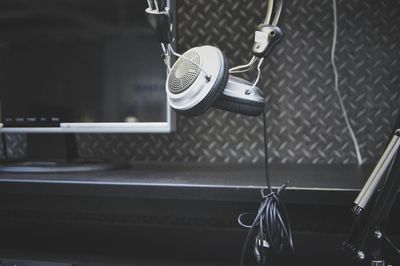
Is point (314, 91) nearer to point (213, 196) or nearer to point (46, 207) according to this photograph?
point (213, 196)

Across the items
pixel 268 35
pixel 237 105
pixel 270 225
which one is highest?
pixel 268 35

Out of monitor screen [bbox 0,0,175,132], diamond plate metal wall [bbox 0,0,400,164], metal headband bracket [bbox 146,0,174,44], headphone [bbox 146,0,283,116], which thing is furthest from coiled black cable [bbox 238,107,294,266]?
diamond plate metal wall [bbox 0,0,400,164]

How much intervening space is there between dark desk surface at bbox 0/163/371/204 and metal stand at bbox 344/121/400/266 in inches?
3.3

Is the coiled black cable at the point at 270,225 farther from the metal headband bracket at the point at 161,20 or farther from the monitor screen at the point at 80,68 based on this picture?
the monitor screen at the point at 80,68

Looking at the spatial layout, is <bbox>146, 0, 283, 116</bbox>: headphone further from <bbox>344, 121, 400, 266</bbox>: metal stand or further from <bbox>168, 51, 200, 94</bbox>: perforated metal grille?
<bbox>344, 121, 400, 266</bbox>: metal stand

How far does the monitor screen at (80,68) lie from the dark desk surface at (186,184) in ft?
0.66

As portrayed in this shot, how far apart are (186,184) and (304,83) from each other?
577 mm

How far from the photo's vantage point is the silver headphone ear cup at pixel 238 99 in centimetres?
64

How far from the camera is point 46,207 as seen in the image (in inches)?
34.1

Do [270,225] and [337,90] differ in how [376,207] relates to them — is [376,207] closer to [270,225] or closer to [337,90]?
[270,225]

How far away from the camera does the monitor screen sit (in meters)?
1.00

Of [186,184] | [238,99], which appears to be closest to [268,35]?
[238,99]

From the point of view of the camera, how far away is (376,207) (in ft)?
1.81

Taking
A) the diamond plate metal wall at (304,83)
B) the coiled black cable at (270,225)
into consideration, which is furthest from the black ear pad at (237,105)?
the diamond plate metal wall at (304,83)
